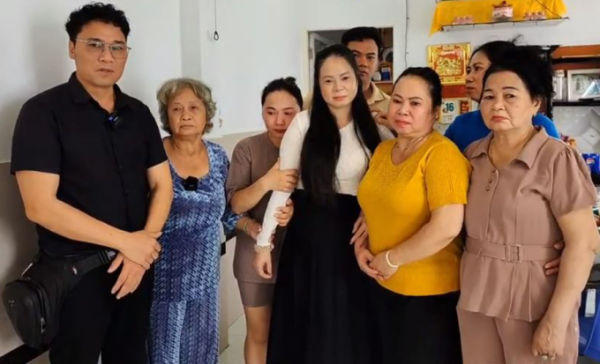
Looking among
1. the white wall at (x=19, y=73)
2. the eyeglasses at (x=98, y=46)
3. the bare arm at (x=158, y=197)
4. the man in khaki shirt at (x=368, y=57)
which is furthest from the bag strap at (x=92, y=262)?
the man in khaki shirt at (x=368, y=57)

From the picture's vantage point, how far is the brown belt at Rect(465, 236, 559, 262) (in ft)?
4.33

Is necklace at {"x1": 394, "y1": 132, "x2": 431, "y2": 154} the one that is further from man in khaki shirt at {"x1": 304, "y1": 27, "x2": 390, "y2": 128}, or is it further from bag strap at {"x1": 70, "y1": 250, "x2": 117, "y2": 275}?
bag strap at {"x1": 70, "y1": 250, "x2": 117, "y2": 275}

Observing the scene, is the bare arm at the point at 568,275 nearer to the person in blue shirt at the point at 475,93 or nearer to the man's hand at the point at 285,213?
the person in blue shirt at the point at 475,93

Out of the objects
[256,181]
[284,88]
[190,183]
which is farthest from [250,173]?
[284,88]

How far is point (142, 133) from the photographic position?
1.65 meters

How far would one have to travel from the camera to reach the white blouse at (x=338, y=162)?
5.45ft

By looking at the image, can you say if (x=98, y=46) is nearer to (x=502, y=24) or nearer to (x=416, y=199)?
(x=416, y=199)

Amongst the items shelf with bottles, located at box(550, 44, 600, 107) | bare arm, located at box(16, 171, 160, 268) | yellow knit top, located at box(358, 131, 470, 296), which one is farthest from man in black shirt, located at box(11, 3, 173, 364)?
shelf with bottles, located at box(550, 44, 600, 107)

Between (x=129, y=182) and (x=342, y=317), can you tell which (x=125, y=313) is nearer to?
(x=129, y=182)

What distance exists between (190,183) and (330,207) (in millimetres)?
503

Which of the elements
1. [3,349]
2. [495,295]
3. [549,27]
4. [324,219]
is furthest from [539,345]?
[549,27]

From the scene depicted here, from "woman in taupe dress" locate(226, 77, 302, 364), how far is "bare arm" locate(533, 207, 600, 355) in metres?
0.93

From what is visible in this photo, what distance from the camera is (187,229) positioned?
1864 millimetres

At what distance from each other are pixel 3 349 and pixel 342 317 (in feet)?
3.38
